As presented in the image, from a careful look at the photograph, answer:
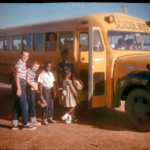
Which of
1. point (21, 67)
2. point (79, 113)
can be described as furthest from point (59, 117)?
point (21, 67)

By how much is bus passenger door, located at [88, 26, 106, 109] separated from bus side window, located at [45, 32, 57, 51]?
1.57 meters

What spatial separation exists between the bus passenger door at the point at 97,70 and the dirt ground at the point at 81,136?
59 cm

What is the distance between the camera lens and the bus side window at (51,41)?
6472 mm

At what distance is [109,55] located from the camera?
5.21 meters

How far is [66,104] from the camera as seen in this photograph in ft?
17.5

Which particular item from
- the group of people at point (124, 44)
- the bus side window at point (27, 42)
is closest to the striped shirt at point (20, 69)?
the group of people at point (124, 44)

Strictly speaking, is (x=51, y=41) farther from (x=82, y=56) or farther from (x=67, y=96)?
(x=67, y=96)

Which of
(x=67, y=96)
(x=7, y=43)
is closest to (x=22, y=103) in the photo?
(x=67, y=96)

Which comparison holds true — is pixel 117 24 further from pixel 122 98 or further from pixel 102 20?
pixel 122 98

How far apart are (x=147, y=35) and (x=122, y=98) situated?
6.15 ft

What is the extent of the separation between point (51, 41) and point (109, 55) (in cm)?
208

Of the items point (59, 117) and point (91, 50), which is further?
point (59, 117)

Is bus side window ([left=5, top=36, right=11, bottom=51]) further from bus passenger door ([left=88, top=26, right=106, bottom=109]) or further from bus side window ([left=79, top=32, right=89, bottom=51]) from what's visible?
bus passenger door ([left=88, top=26, right=106, bottom=109])

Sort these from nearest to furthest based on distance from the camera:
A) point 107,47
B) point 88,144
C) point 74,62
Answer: point 88,144
point 107,47
point 74,62
